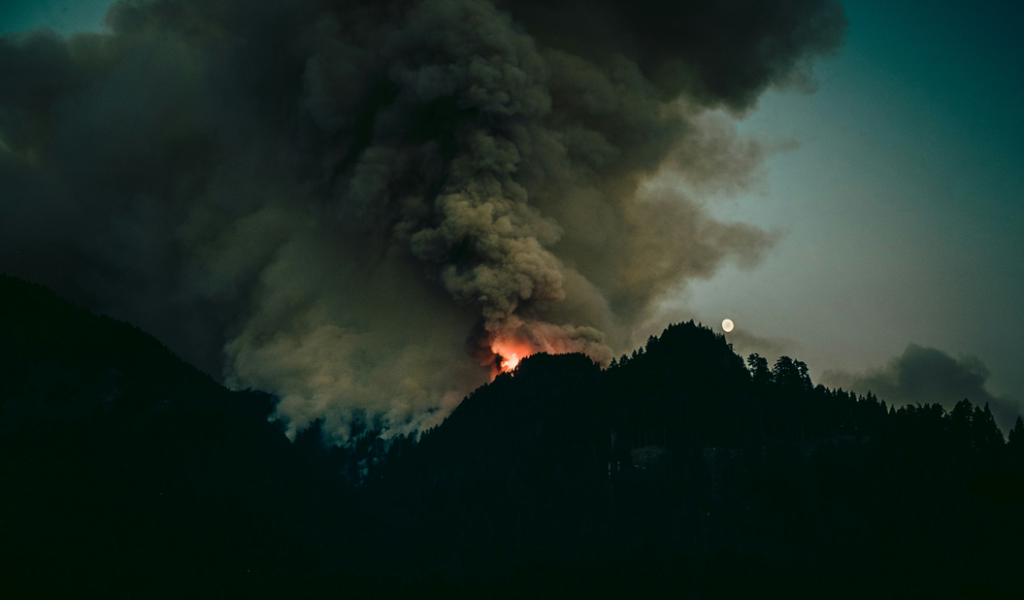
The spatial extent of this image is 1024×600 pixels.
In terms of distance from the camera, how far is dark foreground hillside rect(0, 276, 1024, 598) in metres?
83.9

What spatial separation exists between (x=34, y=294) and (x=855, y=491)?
7864 inches

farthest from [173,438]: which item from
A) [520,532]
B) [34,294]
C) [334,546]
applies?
[520,532]

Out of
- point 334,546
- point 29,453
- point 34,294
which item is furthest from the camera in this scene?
point 34,294

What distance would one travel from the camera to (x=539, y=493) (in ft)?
353

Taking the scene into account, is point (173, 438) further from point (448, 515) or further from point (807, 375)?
point (807, 375)

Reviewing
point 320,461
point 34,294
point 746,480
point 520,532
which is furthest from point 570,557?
point 34,294

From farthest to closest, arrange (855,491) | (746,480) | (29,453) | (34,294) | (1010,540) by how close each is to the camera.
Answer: (34,294)
(29,453)
(746,480)
(855,491)
(1010,540)

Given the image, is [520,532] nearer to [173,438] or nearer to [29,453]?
[173,438]

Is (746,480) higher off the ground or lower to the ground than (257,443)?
lower

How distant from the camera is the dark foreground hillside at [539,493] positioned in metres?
83.9

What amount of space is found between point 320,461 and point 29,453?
59.6 m

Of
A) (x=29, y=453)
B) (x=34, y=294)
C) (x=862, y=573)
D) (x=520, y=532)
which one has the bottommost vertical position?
(x=862, y=573)

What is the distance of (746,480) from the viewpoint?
95.4 metres

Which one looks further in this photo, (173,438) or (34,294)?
(34,294)
